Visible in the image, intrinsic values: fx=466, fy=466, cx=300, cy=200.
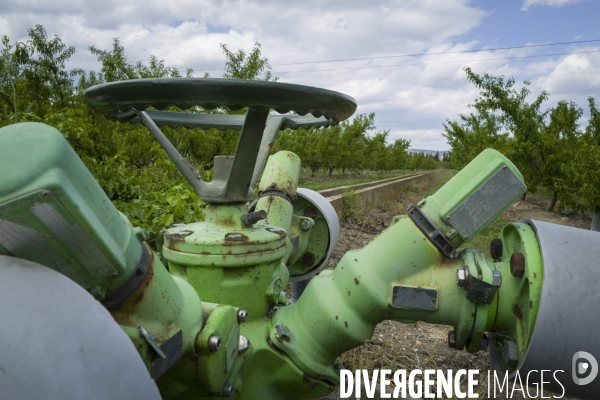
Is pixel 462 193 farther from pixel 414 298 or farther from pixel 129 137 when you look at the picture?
pixel 129 137

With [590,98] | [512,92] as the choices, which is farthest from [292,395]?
[590,98]

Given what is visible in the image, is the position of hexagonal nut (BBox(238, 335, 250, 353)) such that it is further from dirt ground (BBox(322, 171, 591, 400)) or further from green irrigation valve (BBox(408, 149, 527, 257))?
dirt ground (BBox(322, 171, 591, 400))

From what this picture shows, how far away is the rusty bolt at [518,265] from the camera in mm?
953

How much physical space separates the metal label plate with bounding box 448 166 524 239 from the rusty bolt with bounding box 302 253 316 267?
0.82m

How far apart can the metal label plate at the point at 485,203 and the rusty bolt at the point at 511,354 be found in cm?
25

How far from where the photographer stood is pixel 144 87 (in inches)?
33.2

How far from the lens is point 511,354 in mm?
964

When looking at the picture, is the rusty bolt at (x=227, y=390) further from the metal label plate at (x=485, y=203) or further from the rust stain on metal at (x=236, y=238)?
the metal label plate at (x=485, y=203)

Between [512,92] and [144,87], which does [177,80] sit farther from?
[512,92]

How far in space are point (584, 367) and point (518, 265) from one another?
21 cm

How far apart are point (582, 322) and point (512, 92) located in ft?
35.5

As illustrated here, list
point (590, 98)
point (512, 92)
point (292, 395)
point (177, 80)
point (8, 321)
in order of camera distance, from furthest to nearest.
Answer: point (590, 98)
point (512, 92)
point (292, 395)
point (177, 80)
point (8, 321)

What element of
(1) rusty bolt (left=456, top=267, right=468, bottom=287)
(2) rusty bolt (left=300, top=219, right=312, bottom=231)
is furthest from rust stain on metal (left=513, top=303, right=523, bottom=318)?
(2) rusty bolt (left=300, top=219, right=312, bottom=231)

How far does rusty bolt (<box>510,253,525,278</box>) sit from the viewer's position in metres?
0.95
